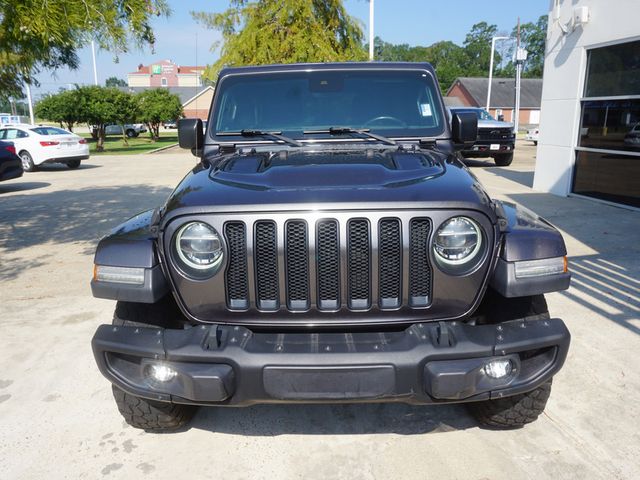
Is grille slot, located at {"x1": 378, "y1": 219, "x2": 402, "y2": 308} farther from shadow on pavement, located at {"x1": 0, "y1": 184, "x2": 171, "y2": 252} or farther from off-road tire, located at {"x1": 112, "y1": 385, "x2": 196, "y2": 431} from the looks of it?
shadow on pavement, located at {"x1": 0, "y1": 184, "x2": 171, "y2": 252}

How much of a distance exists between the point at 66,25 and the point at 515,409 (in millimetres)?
4342

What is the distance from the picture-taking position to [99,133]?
2834 cm

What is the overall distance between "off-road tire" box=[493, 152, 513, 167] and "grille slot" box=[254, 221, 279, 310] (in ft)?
49.8

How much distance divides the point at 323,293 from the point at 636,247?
5.50 metres

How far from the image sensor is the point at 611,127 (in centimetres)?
902

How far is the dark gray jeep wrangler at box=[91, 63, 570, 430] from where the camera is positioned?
2.12m

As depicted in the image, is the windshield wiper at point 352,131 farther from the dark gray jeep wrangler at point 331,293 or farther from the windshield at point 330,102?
the dark gray jeep wrangler at point 331,293

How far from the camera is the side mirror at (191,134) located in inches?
138

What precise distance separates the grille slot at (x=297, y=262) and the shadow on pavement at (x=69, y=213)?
5.79 m

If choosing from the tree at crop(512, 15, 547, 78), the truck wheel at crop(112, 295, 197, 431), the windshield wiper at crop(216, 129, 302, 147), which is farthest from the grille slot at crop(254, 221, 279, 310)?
the tree at crop(512, 15, 547, 78)

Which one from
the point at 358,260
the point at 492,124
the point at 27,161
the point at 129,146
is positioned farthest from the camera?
the point at 129,146

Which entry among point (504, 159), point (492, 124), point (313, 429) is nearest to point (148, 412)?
point (313, 429)

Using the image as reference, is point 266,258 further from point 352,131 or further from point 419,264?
point 352,131

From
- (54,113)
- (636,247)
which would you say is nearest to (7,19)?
(636,247)
